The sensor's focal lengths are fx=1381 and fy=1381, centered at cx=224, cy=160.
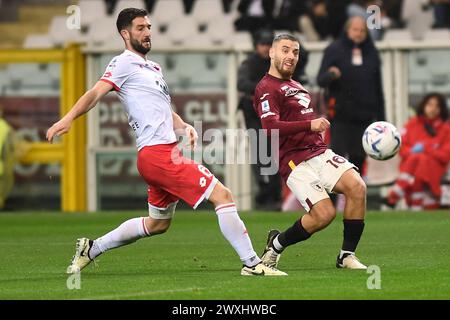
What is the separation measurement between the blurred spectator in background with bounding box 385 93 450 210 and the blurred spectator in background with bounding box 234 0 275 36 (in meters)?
4.11

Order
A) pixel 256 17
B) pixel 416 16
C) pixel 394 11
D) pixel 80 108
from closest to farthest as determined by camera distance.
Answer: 1. pixel 80 108
2. pixel 256 17
3. pixel 394 11
4. pixel 416 16

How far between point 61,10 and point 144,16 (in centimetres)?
1552

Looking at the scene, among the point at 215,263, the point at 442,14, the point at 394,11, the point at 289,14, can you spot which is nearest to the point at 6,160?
the point at 289,14

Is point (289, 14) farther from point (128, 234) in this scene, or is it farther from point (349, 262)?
point (128, 234)

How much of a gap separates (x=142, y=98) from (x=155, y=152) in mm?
456

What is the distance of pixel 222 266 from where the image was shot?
11.9 m

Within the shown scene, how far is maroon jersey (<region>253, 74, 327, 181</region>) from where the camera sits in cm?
1143

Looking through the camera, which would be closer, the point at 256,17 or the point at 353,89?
the point at 353,89

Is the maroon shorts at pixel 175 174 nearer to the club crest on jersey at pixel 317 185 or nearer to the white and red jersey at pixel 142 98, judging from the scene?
the white and red jersey at pixel 142 98

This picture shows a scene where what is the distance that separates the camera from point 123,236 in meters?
11.3

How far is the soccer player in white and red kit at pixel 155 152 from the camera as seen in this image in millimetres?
10664

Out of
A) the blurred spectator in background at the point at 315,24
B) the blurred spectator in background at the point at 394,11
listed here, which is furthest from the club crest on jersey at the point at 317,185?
the blurred spectator in background at the point at 394,11
